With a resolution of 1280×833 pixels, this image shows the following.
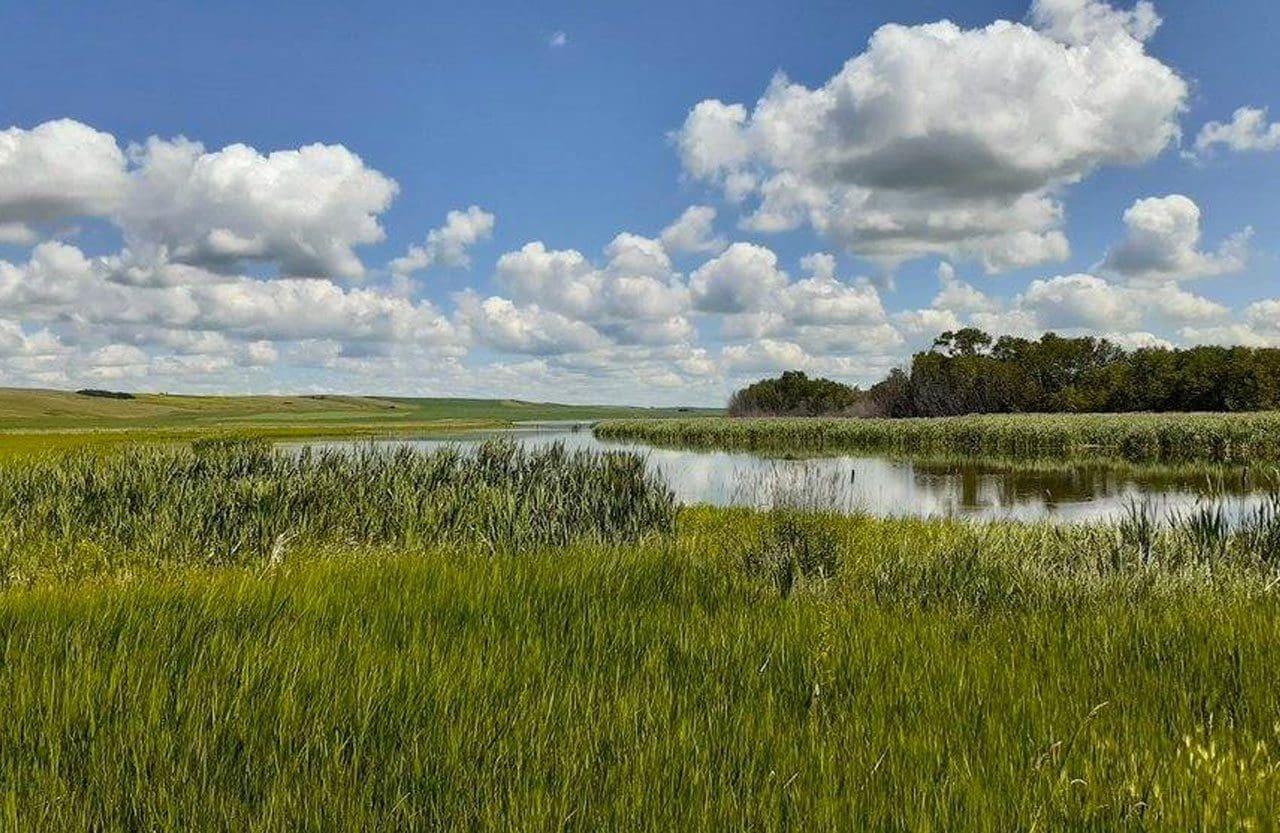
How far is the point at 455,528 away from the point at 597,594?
611 centimetres

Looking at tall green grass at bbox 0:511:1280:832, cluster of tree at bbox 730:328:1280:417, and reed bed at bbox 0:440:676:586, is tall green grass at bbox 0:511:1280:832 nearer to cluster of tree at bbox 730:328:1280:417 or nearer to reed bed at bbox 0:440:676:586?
reed bed at bbox 0:440:676:586

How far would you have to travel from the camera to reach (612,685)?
13.2 ft

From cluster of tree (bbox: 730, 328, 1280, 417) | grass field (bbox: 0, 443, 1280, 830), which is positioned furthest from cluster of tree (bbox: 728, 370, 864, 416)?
grass field (bbox: 0, 443, 1280, 830)

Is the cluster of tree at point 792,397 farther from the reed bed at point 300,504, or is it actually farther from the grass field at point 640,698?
the grass field at point 640,698

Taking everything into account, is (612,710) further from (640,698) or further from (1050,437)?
(1050,437)

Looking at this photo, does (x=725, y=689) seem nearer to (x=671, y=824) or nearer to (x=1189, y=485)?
(x=671, y=824)

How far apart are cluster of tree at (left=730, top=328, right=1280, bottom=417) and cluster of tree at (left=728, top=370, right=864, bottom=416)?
13.0 m

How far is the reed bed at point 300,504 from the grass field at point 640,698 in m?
2.95

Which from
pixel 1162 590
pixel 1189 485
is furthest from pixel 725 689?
pixel 1189 485

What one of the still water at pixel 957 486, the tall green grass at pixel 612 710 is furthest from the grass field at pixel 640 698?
the still water at pixel 957 486

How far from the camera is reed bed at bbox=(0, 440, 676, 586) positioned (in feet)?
33.8

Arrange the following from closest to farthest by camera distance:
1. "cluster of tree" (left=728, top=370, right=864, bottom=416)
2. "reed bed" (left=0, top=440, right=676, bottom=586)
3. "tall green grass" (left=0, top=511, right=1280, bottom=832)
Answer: "tall green grass" (left=0, top=511, right=1280, bottom=832) < "reed bed" (left=0, top=440, right=676, bottom=586) < "cluster of tree" (left=728, top=370, right=864, bottom=416)

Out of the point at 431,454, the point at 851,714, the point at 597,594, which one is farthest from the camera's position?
the point at 431,454

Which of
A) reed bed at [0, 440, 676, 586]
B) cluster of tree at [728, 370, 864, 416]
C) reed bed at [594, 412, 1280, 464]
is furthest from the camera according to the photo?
cluster of tree at [728, 370, 864, 416]
